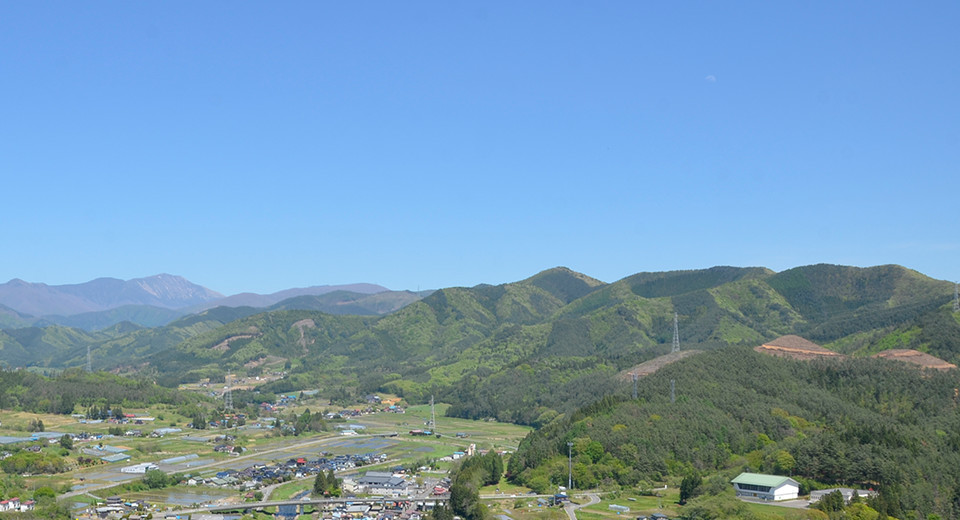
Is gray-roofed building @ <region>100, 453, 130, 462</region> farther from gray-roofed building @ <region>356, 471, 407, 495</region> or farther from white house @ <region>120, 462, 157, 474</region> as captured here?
gray-roofed building @ <region>356, 471, 407, 495</region>

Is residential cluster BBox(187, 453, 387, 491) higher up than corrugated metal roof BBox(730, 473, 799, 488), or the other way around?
corrugated metal roof BBox(730, 473, 799, 488)

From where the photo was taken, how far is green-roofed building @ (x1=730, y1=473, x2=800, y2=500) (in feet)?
273

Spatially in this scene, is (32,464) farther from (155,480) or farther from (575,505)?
(575,505)

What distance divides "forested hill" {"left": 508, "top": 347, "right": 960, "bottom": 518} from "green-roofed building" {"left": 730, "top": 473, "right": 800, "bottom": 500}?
1.55 metres

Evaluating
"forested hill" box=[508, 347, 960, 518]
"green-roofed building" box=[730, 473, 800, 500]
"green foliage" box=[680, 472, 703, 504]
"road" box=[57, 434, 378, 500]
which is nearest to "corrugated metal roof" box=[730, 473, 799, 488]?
"green-roofed building" box=[730, 473, 800, 500]

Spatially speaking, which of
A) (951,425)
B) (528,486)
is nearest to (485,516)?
(528,486)

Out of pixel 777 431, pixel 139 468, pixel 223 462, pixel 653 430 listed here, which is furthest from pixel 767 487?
pixel 139 468

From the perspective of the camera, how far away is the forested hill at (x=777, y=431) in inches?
3462

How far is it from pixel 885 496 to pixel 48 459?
9651 cm

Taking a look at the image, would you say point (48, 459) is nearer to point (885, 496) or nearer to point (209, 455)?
point (209, 455)

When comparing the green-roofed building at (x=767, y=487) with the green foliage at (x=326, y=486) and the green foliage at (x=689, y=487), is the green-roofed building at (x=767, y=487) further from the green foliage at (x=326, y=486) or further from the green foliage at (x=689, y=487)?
the green foliage at (x=326, y=486)

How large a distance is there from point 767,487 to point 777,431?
77.9ft

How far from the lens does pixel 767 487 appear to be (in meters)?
83.7

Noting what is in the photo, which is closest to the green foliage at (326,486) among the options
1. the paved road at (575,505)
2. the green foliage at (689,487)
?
the paved road at (575,505)
